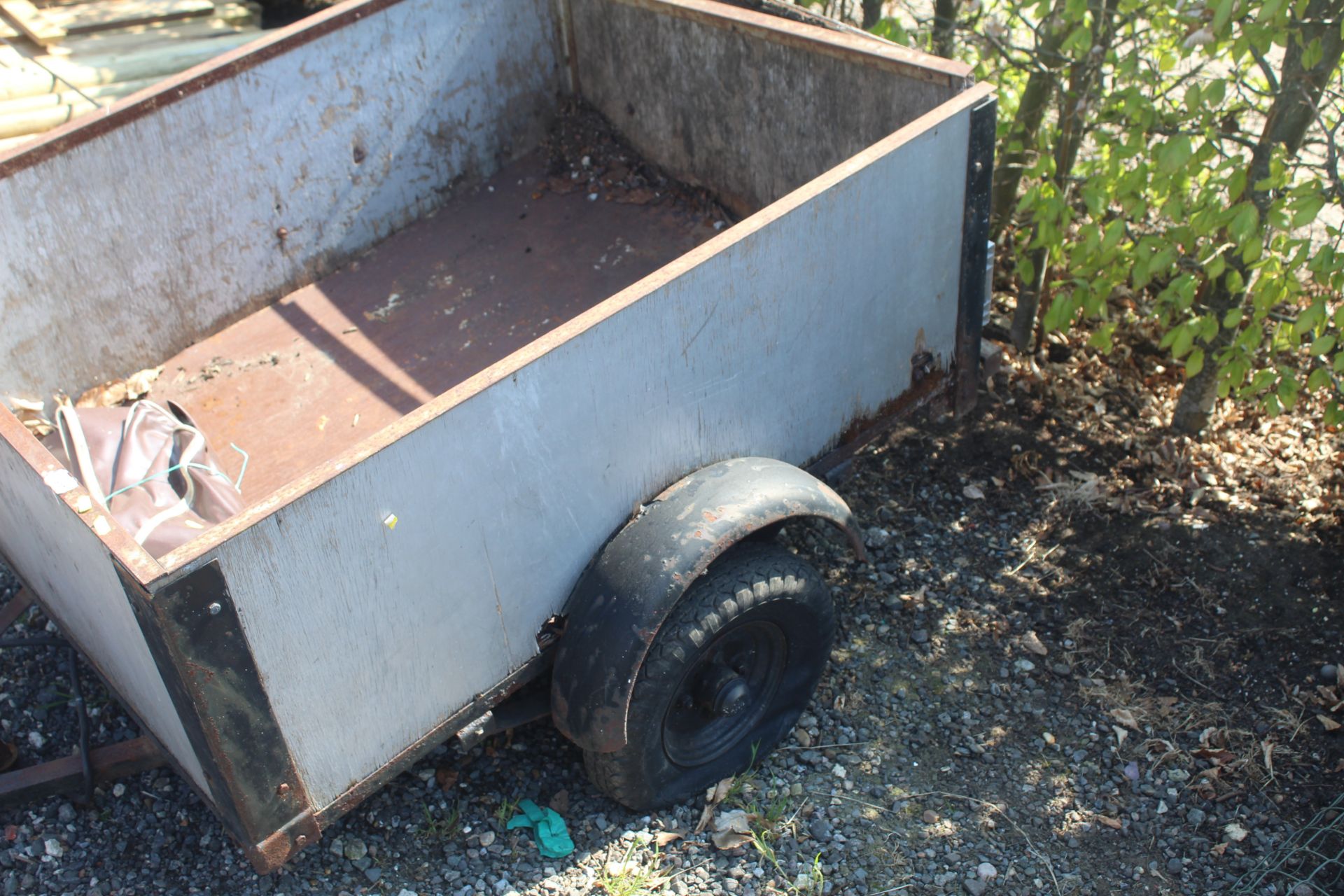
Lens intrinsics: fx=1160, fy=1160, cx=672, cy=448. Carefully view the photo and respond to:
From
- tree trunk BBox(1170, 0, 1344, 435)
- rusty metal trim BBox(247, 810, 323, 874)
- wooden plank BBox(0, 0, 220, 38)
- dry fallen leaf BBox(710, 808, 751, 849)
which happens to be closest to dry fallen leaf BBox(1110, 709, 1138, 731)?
dry fallen leaf BBox(710, 808, 751, 849)

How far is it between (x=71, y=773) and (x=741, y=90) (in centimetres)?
289

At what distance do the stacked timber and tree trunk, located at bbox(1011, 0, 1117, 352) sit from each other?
396cm

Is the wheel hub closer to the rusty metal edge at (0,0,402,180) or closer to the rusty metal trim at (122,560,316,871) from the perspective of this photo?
the rusty metal trim at (122,560,316,871)

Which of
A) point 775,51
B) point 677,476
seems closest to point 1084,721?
point 677,476

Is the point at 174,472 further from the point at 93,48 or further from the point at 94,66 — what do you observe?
the point at 93,48

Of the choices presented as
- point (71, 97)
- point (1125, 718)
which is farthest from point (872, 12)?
point (71, 97)

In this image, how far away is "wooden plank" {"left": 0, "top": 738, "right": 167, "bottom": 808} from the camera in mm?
3025

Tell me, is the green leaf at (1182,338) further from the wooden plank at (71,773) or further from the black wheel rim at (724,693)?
the wooden plank at (71,773)

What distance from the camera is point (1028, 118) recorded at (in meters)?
A: 4.51

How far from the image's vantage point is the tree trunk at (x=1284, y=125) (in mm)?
3422

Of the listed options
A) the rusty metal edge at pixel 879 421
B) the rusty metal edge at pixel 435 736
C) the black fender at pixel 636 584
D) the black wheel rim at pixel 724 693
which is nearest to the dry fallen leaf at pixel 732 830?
the black wheel rim at pixel 724 693

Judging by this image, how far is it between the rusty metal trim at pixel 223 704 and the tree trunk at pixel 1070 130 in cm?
293

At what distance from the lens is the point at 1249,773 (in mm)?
3111

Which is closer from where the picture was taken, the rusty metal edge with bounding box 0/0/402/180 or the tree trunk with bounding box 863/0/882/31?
the rusty metal edge with bounding box 0/0/402/180
